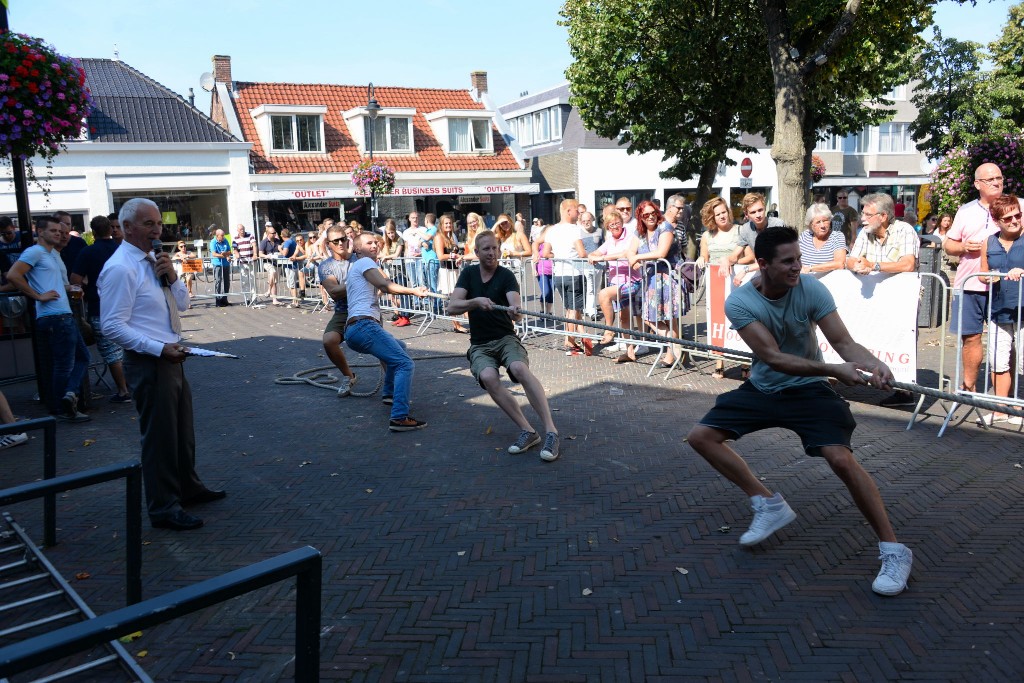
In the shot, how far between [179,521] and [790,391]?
3776mm

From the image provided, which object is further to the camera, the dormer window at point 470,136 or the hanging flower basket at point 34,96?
the dormer window at point 470,136

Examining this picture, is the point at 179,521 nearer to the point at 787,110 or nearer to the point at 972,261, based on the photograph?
the point at 972,261

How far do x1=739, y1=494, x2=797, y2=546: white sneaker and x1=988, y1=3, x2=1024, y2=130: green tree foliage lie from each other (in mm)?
25235

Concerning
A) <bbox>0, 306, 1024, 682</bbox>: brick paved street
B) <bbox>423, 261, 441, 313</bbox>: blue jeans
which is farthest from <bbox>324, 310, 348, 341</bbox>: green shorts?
<bbox>423, 261, 441, 313</bbox>: blue jeans

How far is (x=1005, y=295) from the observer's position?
6871 millimetres

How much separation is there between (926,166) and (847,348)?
83.6 ft

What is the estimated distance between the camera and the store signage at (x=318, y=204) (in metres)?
33.8

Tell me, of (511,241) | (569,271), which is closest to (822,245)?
(569,271)

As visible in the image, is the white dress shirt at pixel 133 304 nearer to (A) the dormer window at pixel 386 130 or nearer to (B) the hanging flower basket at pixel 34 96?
(B) the hanging flower basket at pixel 34 96

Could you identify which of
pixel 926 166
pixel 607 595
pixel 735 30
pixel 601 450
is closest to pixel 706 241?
pixel 601 450

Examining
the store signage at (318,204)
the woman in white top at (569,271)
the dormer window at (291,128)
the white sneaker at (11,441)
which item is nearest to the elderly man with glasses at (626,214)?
the woman in white top at (569,271)

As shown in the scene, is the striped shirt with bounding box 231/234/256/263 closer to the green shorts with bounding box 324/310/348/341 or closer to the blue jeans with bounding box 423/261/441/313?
the blue jeans with bounding box 423/261/441/313

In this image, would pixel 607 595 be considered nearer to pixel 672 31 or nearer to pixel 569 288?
pixel 569 288

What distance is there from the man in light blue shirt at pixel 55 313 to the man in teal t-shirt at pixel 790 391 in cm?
658
